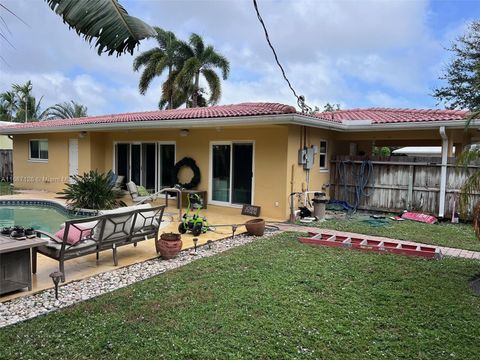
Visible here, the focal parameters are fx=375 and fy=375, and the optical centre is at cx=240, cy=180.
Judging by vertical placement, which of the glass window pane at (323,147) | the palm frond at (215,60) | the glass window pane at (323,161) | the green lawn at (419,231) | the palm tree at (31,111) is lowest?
the green lawn at (419,231)

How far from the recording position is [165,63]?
2898cm

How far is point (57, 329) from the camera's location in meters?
4.01

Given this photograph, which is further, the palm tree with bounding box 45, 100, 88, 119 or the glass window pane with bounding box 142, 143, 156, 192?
the palm tree with bounding box 45, 100, 88, 119

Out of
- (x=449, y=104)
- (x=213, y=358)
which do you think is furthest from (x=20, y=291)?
(x=449, y=104)

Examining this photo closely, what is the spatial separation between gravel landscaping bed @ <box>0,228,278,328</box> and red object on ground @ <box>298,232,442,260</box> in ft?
6.98

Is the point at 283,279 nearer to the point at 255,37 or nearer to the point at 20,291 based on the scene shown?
the point at 20,291

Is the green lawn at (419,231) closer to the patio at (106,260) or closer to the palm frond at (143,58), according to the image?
the patio at (106,260)

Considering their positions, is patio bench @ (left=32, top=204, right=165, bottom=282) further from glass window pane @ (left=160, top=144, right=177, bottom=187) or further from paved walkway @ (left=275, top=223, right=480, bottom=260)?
glass window pane @ (left=160, top=144, right=177, bottom=187)

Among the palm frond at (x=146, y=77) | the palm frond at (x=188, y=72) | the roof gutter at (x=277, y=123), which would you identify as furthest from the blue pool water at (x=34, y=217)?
the palm frond at (x=146, y=77)

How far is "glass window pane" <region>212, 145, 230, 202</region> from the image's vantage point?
12.4 meters

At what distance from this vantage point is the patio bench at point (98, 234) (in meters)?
5.66

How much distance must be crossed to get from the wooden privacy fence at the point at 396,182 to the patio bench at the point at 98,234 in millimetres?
8037

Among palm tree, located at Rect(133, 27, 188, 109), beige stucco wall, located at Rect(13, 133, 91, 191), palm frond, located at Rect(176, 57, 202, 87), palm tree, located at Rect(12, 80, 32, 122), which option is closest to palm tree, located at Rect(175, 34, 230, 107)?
palm frond, located at Rect(176, 57, 202, 87)

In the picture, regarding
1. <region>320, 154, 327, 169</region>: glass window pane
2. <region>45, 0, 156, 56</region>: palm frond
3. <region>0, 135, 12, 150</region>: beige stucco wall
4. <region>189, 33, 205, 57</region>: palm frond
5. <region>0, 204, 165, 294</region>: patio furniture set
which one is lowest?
<region>0, 204, 165, 294</region>: patio furniture set
